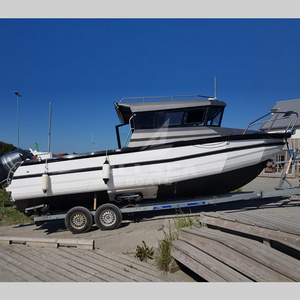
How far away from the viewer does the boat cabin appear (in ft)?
22.9

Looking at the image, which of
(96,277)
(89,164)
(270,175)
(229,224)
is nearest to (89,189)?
(89,164)

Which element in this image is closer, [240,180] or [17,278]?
[17,278]

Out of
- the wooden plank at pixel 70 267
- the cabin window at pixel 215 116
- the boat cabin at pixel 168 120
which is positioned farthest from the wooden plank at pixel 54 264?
the cabin window at pixel 215 116

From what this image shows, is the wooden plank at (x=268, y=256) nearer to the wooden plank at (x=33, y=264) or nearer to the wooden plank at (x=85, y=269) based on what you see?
the wooden plank at (x=85, y=269)

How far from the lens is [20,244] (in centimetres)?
501

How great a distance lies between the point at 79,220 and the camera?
670cm

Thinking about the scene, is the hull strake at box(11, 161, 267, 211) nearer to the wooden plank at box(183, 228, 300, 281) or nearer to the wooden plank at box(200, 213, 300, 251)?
the wooden plank at box(200, 213, 300, 251)

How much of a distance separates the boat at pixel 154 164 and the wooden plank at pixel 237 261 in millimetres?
3090

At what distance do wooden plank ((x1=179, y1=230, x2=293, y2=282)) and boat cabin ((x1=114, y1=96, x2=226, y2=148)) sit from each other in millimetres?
3634

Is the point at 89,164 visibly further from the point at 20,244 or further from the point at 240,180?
the point at 240,180

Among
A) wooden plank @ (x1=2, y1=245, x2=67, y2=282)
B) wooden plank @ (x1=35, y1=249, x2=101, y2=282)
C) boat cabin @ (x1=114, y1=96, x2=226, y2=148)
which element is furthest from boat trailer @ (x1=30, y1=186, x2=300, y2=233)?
→ wooden plank @ (x1=35, y1=249, x2=101, y2=282)

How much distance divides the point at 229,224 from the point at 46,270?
9.13ft

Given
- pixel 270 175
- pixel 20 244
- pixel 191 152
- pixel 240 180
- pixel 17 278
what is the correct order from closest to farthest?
pixel 17 278
pixel 20 244
pixel 191 152
pixel 240 180
pixel 270 175

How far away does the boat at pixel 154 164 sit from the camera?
664cm
